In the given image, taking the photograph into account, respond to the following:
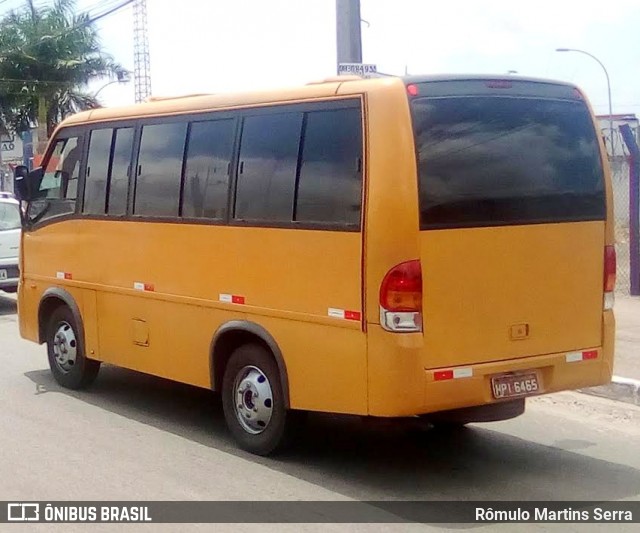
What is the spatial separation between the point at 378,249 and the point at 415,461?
1.82m

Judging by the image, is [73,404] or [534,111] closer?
[534,111]

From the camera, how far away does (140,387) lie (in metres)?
9.48

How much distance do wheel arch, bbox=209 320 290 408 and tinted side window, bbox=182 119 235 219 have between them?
2.75 ft

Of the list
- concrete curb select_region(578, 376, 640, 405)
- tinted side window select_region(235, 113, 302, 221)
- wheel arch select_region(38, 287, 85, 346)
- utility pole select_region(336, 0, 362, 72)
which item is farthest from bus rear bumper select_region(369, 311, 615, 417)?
utility pole select_region(336, 0, 362, 72)

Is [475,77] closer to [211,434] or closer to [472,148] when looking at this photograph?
[472,148]

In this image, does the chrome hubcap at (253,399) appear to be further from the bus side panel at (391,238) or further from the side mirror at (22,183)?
the side mirror at (22,183)

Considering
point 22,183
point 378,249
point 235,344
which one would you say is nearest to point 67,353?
point 22,183

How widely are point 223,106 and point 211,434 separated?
2506 mm

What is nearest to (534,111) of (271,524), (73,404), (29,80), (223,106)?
(223,106)

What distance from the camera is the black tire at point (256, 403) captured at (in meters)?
6.73

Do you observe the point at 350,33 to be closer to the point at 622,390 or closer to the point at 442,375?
the point at 622,390

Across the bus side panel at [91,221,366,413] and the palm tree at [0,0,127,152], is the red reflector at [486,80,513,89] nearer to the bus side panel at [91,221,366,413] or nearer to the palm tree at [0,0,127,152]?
the bus side panel at [91,221,366,413]

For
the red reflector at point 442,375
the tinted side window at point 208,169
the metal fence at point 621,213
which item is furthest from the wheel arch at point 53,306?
the metal fence at point 621,213

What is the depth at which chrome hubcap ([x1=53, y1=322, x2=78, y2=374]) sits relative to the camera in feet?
29.9
